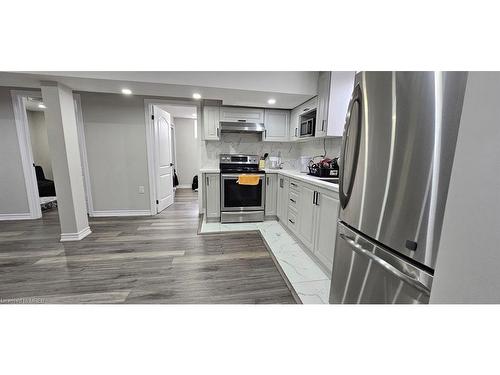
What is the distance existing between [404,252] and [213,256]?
1889mm

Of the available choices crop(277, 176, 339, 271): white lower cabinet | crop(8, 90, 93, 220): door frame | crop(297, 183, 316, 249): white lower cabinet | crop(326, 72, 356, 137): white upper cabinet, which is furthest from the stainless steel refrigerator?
crop(8, 90, 93, 220): door frame

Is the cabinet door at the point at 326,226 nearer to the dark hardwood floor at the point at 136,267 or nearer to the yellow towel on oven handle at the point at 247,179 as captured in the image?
the dark hardwood floor at the point at 136,267

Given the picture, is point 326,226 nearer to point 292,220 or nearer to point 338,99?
point 292,220

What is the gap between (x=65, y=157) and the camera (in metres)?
2.44

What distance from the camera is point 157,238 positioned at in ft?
8.89

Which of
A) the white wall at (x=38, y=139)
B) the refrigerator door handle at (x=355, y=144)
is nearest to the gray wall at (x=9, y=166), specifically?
the white wall at (x=38, y=139)

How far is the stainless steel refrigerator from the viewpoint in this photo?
2.20 ft

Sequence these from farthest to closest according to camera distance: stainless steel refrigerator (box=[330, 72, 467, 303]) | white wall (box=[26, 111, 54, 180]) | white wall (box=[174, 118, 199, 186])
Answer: white wall (box=[174, 118, 199, 186]), white wall (box=[26, 111, 54, 180]), stainless steel refrigerator (box=[330, 72, 467, 303])

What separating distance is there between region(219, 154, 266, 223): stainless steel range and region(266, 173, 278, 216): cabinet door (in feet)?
0.28

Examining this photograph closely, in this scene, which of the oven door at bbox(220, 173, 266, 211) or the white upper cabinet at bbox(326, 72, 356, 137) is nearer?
the white upper cabinet at bbox(326, 72, 356, 137)

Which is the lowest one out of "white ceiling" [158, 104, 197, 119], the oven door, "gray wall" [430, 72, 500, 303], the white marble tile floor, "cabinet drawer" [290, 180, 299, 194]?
the white marble tile floor

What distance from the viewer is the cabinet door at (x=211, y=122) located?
325 cm

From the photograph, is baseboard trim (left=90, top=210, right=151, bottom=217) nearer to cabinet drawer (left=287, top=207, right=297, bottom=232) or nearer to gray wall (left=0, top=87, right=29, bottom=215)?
gray wall (left=0, top=87, right=29, bottom=215)

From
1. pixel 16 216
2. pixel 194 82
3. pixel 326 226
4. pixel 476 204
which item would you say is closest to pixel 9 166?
pixel 16 216
